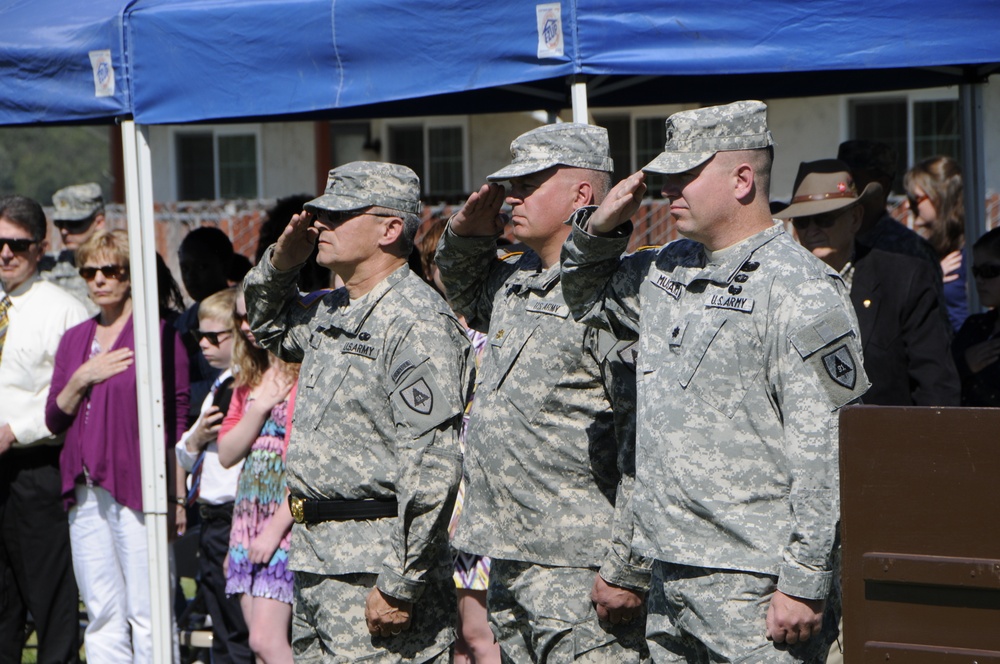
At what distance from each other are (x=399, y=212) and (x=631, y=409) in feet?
3.20

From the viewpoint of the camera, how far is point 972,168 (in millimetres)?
5594

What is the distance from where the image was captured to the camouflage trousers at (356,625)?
3596 millimetres

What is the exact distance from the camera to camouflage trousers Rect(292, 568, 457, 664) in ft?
11.8

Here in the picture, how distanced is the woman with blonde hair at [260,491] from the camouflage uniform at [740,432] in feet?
6.07

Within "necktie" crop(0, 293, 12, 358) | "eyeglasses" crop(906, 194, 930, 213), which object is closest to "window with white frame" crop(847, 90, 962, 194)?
"eyeglasses" crop(906, 194, 930, 213)

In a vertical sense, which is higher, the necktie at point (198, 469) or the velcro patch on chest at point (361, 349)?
the velcro patch on chest at point (361, 349)

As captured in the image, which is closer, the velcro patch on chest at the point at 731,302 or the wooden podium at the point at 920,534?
the wooden podium at the point at 920,534

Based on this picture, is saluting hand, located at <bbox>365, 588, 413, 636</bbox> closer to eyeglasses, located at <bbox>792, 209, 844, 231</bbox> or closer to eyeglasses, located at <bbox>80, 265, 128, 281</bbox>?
eyeglasses, located at <bbox>792, 209, 844, 231</bbox>

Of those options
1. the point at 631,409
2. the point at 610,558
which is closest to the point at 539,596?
the point at 610,558

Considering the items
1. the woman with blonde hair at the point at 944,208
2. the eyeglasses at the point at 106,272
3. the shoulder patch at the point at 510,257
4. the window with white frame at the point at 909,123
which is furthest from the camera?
the window with white frame at the point at 909,123

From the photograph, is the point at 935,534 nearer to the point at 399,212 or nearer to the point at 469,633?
the point at 399,212

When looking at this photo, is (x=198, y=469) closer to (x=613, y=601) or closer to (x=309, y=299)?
(x=309, y=299)

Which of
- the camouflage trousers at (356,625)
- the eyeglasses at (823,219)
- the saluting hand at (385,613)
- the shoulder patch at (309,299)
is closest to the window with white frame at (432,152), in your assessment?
the eyeglasses at (823,219)

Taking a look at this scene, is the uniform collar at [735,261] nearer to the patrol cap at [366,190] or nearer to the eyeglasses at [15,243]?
the patrol cap at [366,190]
